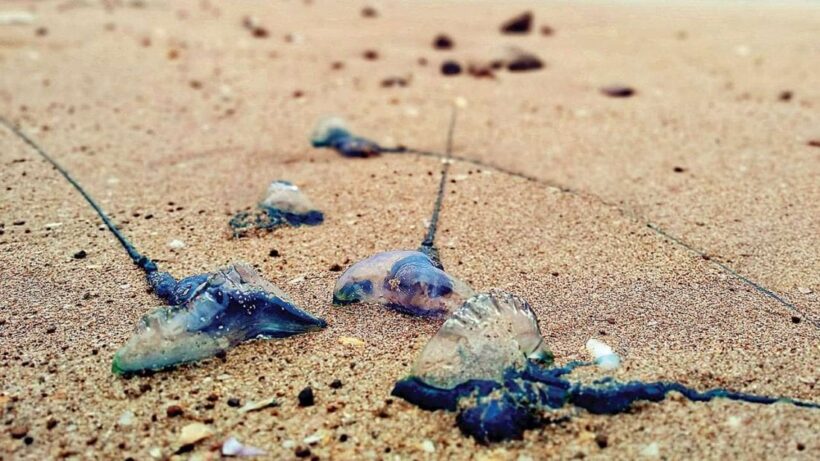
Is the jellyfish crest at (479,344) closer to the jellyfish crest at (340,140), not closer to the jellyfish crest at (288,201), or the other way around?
the jellyfish crest at (288,201)

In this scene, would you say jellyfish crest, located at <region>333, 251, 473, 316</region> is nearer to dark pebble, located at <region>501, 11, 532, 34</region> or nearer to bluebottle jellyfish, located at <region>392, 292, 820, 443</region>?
bluebottle jellyfish, located at <region>392, 292, 820, 443</region>

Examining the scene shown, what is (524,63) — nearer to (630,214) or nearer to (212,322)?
(630,214)

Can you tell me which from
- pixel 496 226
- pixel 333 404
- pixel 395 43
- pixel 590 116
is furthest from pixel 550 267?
pixel 395 43

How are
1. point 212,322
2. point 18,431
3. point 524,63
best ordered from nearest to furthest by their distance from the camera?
1. point 18,431
2. point 212,322
3. point 524,63

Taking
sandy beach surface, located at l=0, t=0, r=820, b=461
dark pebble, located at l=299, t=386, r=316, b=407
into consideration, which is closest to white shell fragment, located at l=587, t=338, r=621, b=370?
sandy beach surface, located at l=0, t=0, r=820, b=461

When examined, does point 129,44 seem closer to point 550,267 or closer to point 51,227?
point 51,227

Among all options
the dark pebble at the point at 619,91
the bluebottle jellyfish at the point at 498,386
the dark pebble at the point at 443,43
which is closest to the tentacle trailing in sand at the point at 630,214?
the bluebottle jellyfish at the point at 498,386

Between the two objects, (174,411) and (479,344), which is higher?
(479,344)

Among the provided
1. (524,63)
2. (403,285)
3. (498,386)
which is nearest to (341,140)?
(403,285)
